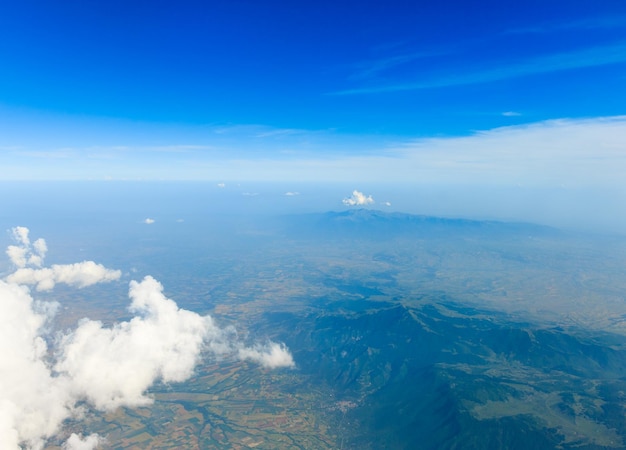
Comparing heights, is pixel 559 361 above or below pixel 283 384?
above

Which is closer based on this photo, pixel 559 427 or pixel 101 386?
pixel 559 427

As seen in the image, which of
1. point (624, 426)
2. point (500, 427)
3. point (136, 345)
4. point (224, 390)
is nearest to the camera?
point (624, 426)

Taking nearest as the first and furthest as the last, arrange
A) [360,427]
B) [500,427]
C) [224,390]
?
1. [500,427]
2. [360,427]
3. [224,390]

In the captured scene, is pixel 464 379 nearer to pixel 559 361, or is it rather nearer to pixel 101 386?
pixel 559 361

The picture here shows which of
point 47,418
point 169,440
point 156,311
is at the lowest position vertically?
point 169,440

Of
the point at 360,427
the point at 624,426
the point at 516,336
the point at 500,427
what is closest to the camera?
the point at 624,426

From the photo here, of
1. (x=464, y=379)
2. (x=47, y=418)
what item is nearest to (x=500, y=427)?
(x=464, y=379)

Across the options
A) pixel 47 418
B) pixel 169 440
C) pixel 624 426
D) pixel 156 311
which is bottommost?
pixel 169 440

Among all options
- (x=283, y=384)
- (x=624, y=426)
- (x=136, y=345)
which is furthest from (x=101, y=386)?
(x=624, y=426)

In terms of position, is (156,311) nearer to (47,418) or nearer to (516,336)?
(47,418)
